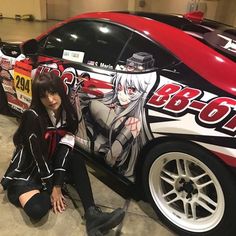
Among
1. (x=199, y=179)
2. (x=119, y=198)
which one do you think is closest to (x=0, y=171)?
(x=119, y=198)

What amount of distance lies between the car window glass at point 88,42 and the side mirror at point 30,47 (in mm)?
107

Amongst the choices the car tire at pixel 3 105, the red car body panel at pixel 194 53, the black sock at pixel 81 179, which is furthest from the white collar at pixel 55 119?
the car tire at pixel 3 105

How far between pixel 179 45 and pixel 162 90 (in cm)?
32

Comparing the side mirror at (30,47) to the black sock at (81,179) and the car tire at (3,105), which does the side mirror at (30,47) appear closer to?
the car tire at (3,105)

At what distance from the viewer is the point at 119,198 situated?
2742 mm

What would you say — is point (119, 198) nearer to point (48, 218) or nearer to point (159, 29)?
point (48, 218)

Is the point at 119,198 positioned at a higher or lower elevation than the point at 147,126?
lower

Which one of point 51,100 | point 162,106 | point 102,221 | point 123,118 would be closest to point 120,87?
point 123,118

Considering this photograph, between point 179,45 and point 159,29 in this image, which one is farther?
point 159,29

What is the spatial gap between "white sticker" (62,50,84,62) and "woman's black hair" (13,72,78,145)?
39 cm

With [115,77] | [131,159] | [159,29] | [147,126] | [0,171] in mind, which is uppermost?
[159,29]

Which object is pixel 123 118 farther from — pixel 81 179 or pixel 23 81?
pixel 23 81

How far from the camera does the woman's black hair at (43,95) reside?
240 cm

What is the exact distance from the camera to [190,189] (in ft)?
7.45
